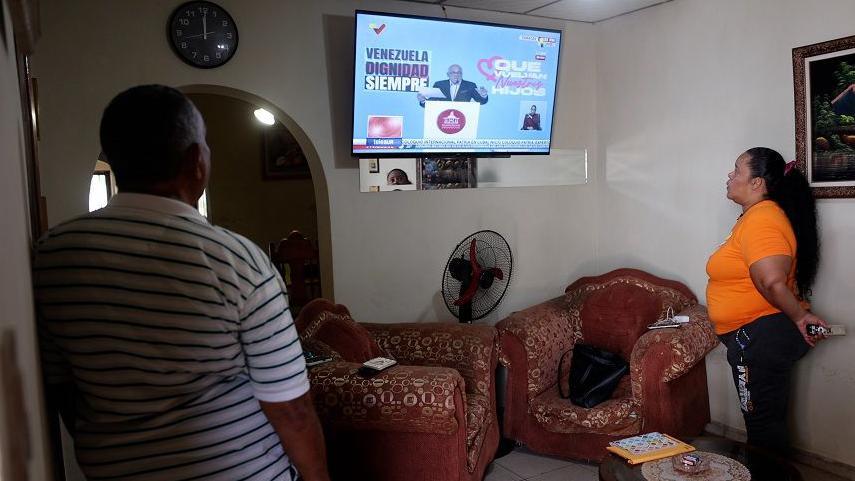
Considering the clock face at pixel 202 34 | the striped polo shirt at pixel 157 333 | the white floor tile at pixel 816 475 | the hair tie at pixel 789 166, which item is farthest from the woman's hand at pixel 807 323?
the clock face at pixel 202 34

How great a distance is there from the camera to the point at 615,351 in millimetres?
3711

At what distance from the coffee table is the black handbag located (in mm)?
795

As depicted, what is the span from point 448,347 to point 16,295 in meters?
2.63

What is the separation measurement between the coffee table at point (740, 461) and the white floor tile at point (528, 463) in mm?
965

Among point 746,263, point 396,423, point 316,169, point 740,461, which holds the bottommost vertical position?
point 740,461

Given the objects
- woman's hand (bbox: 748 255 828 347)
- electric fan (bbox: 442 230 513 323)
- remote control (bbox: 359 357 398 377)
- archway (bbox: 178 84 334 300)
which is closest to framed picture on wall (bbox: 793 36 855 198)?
woman's hand (bbox: 748 255 828 347)

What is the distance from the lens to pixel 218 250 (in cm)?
112

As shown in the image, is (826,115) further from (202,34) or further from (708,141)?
(202,34)

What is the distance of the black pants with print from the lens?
2840 millimetres

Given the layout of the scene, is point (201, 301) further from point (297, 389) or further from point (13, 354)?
point (13, 354)

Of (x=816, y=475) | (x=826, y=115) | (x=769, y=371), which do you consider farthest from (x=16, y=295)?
(x=816, y=475)

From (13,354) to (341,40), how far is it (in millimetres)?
3138

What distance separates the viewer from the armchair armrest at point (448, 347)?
10.7ft

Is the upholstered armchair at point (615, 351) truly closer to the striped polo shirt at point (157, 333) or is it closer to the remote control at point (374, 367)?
the remote control at point (374, 367)
